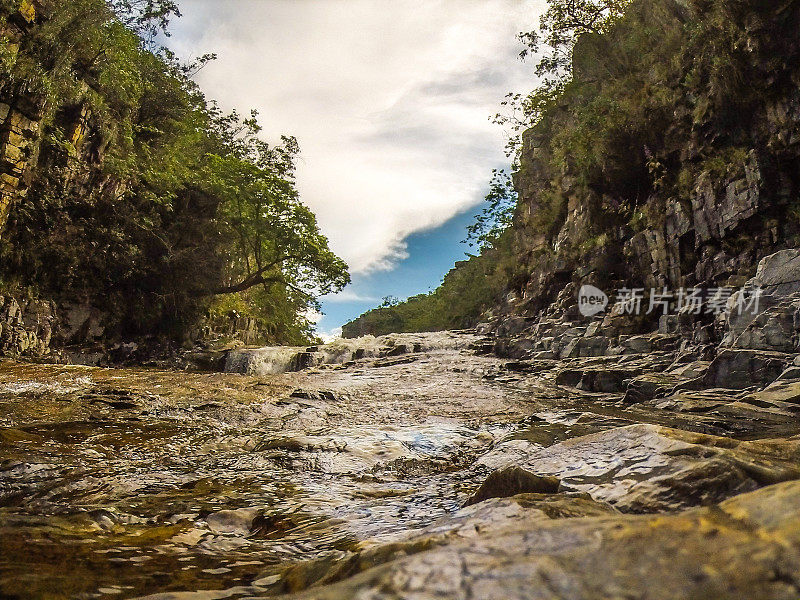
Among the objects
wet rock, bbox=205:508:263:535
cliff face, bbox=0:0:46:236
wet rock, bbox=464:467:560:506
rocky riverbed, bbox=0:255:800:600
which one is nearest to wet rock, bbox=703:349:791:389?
rocky riverbed, bbox=0:255:800:600

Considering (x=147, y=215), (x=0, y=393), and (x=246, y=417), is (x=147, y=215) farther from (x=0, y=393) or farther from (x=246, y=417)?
(x=246, y=417)

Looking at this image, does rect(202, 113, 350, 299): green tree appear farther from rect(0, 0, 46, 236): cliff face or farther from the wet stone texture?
the wet stone texture

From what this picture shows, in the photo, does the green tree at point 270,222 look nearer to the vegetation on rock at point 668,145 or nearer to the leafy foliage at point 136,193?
the leafy foliage at point 136,193

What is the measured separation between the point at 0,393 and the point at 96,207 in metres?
10.6

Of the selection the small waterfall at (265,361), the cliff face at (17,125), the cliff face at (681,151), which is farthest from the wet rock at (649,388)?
the cliff face at (17,125)


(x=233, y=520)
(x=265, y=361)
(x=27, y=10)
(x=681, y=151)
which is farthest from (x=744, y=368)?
(x=27, y=10)

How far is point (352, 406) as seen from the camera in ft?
24.5

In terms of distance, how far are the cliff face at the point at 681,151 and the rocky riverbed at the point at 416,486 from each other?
13.0 ft

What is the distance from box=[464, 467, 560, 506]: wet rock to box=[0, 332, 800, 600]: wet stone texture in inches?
0.4

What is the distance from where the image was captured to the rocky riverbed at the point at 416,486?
0.95 m

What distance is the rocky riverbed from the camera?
3.13 ft

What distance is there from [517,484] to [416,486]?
1.33m

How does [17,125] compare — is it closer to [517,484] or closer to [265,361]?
[265,361]

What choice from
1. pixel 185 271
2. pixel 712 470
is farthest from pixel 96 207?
pixel 712 470
